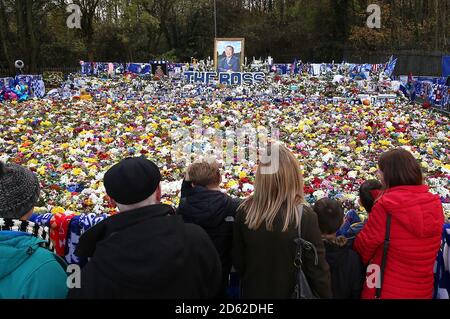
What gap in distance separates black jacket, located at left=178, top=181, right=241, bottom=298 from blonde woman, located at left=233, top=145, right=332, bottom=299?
0.21 meters

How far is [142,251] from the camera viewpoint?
1.62 m

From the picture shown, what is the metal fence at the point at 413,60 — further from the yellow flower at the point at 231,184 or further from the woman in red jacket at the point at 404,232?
the woman in red jacket at the point at 404,232

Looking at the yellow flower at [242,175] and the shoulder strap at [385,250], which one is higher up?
the shoulder strap at [385,250]

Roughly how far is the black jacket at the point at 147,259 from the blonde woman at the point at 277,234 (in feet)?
1.48

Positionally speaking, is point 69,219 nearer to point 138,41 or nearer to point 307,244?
point 307,244

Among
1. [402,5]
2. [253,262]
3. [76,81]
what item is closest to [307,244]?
[253,262]

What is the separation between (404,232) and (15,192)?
79.4 inches

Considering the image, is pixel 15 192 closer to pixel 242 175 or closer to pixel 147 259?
pixel 147 259

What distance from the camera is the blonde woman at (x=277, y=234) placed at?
2113mm

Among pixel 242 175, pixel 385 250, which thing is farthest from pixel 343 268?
pixel 242 175

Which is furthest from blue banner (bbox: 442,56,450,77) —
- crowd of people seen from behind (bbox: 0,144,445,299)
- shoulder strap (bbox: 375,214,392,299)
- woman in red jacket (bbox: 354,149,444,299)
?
shoulder strap (bbox: 375,214,392,299)

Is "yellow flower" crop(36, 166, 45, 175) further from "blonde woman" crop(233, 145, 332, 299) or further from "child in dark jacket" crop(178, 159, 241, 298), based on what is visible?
"blonde woman" crop(233, 145, 332, 299)

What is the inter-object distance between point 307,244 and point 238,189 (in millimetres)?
3397

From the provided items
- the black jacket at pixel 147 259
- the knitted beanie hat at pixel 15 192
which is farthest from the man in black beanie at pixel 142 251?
the knitted beanie hat at pixel 15 192
